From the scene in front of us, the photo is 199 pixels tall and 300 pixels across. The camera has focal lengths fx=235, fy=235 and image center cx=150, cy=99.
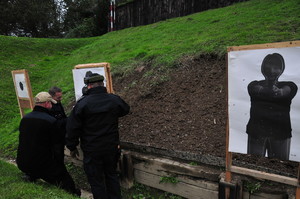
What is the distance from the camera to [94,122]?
320 cm

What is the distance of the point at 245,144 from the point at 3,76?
37.2 ft

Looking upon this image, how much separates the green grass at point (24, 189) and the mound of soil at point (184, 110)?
5.09 feet

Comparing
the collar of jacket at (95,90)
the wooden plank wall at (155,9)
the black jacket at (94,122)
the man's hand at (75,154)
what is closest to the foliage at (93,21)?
the wooden plank wall at (155,9)

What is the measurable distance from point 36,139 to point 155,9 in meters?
11.1

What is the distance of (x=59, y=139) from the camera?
3707 millimetres

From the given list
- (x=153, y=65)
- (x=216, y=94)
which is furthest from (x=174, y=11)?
(x=216, y=94)

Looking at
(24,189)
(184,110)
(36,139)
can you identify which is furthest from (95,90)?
(184,110)

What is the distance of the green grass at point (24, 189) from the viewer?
318cm

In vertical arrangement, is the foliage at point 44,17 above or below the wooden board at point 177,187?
above

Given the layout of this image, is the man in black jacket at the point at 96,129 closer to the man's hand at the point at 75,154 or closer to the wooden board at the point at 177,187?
the wooden board at the point at 177,187

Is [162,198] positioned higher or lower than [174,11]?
lower

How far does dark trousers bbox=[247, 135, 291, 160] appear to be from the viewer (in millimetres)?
2527

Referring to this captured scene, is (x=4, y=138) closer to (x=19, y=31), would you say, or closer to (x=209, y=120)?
(x=209, y=120)

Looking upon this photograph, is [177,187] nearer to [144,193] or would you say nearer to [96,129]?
[144,193]
